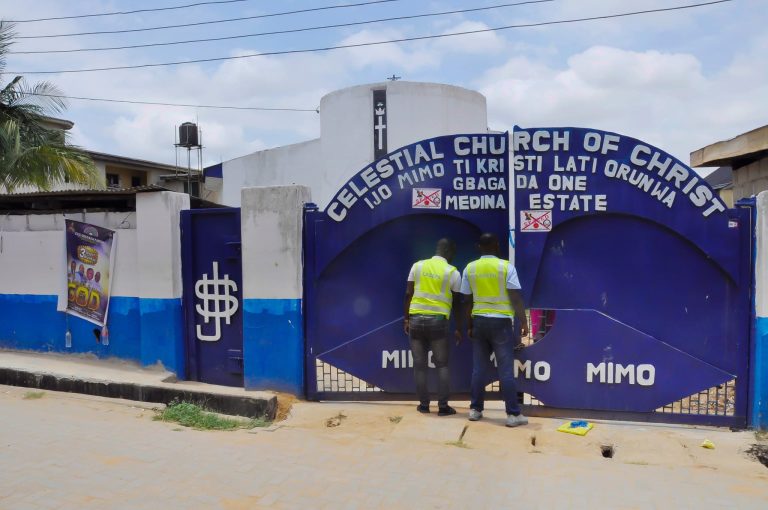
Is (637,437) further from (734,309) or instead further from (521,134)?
(521,134)

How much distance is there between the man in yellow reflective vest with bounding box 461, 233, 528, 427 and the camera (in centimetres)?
554

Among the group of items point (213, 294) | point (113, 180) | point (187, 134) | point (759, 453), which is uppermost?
point (187, 134)

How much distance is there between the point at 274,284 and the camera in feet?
21.0

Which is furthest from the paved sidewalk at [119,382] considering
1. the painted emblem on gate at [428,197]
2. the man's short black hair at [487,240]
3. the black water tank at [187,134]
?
the black water tank at [187,134]

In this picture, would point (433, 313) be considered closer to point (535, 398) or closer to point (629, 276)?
point (535, 398)

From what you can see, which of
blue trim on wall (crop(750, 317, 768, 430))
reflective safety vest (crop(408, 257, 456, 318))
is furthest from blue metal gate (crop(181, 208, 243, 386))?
blue trim on wall (crop(750, 317, 768, 430))

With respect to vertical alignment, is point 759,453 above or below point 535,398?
below

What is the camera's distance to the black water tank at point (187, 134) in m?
23.5

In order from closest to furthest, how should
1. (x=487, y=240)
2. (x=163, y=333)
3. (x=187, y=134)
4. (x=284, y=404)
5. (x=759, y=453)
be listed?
(x=759, y=453), (x=487, y=240), (x=284, y=404), (x=163, y=333), (x=187, y=134)

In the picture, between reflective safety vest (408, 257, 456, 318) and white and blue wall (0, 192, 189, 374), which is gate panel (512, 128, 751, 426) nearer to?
reflective safety vest (408, 257, 456, 318)

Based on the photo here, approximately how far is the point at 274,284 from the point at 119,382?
1.95 meters

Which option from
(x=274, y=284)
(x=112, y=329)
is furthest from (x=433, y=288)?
(x=112, y=329)

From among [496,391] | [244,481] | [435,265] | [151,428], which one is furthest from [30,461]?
[496,391]

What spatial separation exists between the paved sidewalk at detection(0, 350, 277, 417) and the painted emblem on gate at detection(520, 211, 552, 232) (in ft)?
→ 9.36
